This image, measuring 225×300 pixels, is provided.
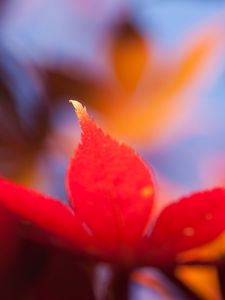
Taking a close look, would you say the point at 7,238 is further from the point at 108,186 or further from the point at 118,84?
the point at 118,84

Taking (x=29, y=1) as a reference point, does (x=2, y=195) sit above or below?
below

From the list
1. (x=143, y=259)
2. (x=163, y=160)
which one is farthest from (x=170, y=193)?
(x=143, y=259)

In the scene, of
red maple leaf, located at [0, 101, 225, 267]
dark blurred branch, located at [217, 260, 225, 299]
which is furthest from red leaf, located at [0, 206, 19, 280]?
dark blurred branch, located at [217, 260, 225, 299]

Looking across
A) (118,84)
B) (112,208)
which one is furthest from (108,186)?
(118,84)

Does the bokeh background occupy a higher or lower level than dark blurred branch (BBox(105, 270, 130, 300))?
higher

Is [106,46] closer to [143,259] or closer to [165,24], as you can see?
[165,24]

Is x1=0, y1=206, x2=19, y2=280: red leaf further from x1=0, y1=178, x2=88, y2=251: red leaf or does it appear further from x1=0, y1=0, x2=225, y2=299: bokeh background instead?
x1=0, y1=0, x2=225, y2=299: bokeh background

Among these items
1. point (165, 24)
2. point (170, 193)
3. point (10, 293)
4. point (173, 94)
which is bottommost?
point (10, 293)
